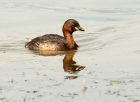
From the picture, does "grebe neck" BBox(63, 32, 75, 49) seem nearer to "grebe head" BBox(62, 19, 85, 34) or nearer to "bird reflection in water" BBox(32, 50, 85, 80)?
"grebe head" BBox(62, 19, 85, 34)

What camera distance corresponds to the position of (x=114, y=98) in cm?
1299

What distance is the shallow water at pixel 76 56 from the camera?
1359 cm

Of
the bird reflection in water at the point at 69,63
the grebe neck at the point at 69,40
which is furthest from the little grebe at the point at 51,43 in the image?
the bird reflection in water at the point at 69,63

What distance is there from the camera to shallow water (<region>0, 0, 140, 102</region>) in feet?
44.6

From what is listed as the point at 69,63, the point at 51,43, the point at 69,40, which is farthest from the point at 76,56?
the point at 69,40

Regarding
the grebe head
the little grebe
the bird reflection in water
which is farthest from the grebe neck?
the bird reflection in water

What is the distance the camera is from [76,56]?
20.7m

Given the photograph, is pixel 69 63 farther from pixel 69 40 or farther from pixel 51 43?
pixel 69 40

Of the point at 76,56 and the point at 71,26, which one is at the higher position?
the point at 71,26

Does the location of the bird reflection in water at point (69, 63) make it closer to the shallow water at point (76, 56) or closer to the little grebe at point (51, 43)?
the shallow water at point (76, 56)

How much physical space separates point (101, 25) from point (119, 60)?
7615 mm

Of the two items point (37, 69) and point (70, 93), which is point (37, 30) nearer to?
point (37, 69)

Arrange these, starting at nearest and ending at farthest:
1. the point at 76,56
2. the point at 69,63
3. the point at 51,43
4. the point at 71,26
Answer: the point at 69,63 → the point at 76,56 → the point at 51,43 → the point at 71,26

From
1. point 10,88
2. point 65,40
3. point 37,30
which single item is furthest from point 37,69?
point 37,30
